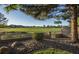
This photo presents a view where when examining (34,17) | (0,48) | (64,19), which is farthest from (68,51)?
(0,48)

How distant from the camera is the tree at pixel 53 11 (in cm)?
198

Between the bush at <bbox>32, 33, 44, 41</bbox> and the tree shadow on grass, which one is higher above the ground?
the bush at <bbox>32, 33, 44, 41</bbox>

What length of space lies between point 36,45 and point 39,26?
0.51 ft

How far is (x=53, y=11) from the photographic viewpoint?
6.55ft

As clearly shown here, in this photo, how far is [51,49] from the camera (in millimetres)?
1974

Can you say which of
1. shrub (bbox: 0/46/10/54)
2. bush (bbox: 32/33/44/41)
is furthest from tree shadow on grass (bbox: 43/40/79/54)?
shrub (bbox: 0/46/10/54)

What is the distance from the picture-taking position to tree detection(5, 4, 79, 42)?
1.98m

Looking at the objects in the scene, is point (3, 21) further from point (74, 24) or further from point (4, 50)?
point (74, 24)

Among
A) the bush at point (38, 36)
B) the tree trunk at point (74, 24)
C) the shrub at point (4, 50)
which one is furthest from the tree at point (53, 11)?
the shrub at point (4, 50)

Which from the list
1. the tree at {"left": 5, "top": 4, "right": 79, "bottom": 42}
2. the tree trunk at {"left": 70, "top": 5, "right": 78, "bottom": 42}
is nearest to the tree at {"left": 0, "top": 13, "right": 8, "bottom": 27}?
the tree at {"left": 5, "top": 4, "right": 79, "bottom": 42}

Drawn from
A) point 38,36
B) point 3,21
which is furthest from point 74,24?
point 3,21

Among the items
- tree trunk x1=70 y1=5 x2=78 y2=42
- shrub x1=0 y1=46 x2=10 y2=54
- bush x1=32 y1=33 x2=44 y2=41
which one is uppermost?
tree trunk x1=70 y1=5 x2=78 y2=42

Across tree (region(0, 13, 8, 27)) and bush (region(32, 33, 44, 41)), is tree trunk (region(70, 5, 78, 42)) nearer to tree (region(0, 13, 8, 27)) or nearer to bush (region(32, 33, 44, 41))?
bush (region(32, 33, 44, 41))
